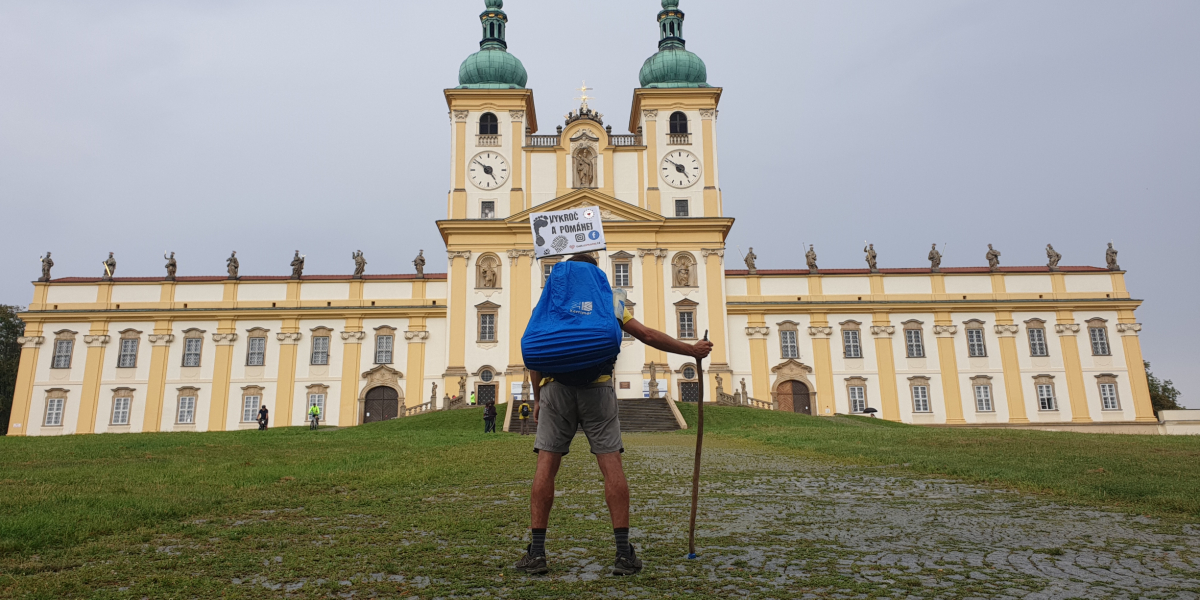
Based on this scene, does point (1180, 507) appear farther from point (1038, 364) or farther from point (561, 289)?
point (1038, 364)

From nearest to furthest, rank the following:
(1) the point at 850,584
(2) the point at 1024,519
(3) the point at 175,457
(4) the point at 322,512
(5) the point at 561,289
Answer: (1) the point at 850,584, (5) the point at 561,289, (2) the point at 1024,519, (4) the point at 322,512, (3) the point at 175,457

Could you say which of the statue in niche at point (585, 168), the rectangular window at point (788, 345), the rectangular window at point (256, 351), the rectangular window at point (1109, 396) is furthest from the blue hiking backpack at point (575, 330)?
the rectangular window at point (1109, 396)

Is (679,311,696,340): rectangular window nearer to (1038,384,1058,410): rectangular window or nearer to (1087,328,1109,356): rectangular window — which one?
(1038,384,1058,410): rectangular window

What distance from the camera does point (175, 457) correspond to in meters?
13.7

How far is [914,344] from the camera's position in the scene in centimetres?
4388

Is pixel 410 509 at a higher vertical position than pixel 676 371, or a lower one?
lower

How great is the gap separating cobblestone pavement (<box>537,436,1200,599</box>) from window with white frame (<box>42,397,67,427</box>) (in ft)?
146

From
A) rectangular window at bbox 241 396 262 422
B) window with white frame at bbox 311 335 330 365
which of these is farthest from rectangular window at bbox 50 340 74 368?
window with white frame at bbox 311 335 330 365

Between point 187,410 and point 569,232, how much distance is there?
43277 millimetres

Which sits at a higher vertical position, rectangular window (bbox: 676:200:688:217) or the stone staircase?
rectangular window (bbox: 676:200:688:217)

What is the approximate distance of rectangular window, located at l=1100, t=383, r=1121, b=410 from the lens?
43.0m

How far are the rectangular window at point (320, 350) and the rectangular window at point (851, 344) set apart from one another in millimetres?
29013

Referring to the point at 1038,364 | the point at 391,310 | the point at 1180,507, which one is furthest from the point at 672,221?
the point at 1180,507

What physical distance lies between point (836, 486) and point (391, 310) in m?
37.9
